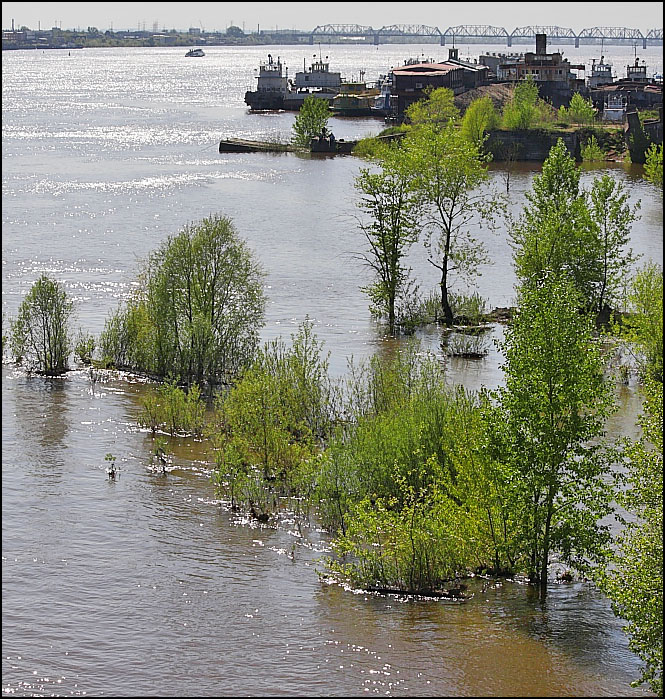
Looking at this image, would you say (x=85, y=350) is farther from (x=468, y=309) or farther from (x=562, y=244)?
(x=562, y=244)

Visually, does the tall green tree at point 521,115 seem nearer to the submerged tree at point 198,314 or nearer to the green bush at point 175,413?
the submerged tree at point 198,314

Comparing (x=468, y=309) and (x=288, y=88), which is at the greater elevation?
(x=288, y=88)

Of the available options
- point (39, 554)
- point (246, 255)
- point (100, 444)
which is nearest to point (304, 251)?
point (246, 255)

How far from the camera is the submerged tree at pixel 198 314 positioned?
24.4m

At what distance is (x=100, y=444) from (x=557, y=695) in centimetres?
1166

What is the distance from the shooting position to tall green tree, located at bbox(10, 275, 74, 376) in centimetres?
2512

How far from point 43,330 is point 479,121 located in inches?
2042

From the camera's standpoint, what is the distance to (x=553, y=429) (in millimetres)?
13617

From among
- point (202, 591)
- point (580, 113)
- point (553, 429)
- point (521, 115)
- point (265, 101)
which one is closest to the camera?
point (553, 429)

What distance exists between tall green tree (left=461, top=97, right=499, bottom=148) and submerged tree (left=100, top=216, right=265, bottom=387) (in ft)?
153

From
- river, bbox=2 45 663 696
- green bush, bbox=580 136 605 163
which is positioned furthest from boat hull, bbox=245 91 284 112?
river, bbox=2 45 663 696

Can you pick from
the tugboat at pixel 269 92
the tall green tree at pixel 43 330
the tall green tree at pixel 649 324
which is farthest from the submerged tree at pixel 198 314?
the tugboat at pixel 269 92

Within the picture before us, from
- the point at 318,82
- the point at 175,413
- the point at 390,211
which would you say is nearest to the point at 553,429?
the point at 175,413

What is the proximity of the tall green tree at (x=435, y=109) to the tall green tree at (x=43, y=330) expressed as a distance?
5770 cm
